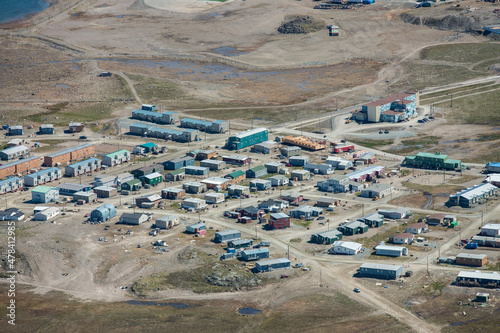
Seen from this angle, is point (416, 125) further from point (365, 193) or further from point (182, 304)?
point (182, 304)

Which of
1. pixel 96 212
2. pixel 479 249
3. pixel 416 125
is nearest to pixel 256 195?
pixel 96 212

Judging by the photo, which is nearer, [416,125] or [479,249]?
[479,249]

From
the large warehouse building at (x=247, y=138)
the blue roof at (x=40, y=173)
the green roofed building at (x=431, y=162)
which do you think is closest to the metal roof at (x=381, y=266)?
the green roofed building at (x=431, y=162)

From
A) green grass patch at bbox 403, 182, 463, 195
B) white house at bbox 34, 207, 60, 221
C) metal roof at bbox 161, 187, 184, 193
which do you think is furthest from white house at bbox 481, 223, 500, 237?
white house at bbox 34, 207, 60, 221

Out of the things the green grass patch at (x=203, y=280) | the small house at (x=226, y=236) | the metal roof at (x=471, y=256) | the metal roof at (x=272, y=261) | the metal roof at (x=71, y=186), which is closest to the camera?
the green grass patch at (x=203, y=280)

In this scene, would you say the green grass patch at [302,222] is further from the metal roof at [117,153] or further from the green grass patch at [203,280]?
the metal roof at [117,153]

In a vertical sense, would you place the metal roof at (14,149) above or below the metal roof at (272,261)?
above

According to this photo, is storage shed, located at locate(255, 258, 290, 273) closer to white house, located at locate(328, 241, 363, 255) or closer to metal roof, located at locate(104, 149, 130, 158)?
white house, located at locate(328, 241, 363, 255)
